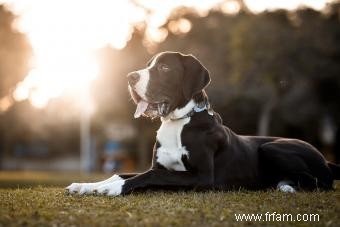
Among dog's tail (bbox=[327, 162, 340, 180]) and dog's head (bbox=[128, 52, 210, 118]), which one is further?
dog's tail (bbox=[327, 162, 340, 180])

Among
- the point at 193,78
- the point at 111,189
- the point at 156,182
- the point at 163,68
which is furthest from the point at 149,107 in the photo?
the point at 111,189

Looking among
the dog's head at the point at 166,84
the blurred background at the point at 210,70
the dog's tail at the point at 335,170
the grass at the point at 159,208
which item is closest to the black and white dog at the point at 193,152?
the dog's head at the point at 166,84

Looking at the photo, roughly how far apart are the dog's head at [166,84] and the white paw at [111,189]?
1.16 metres

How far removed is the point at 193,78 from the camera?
849 cm

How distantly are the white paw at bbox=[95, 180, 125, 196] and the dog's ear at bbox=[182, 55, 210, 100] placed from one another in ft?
5.11

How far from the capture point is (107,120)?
48844mm

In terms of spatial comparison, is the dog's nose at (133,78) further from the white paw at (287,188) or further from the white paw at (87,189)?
the white paw at (287,188)

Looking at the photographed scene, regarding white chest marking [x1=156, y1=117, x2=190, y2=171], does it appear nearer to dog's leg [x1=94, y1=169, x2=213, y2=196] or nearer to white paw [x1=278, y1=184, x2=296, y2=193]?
dog's leg [x1=94, y1=169, x2=213, y2=196]

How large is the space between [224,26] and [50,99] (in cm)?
1520

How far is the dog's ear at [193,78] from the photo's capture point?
8406 mm

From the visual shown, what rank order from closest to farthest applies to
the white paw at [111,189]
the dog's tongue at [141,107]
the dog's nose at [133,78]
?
the white paw at [111,189], the dog's nose at [133,78], the dog's tongue at [141,107]

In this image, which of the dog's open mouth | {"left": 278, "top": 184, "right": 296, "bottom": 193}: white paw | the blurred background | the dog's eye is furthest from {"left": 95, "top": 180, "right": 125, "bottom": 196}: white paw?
the blurred background

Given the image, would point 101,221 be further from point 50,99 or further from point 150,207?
point 50,99

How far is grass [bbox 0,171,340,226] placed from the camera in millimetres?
5762
